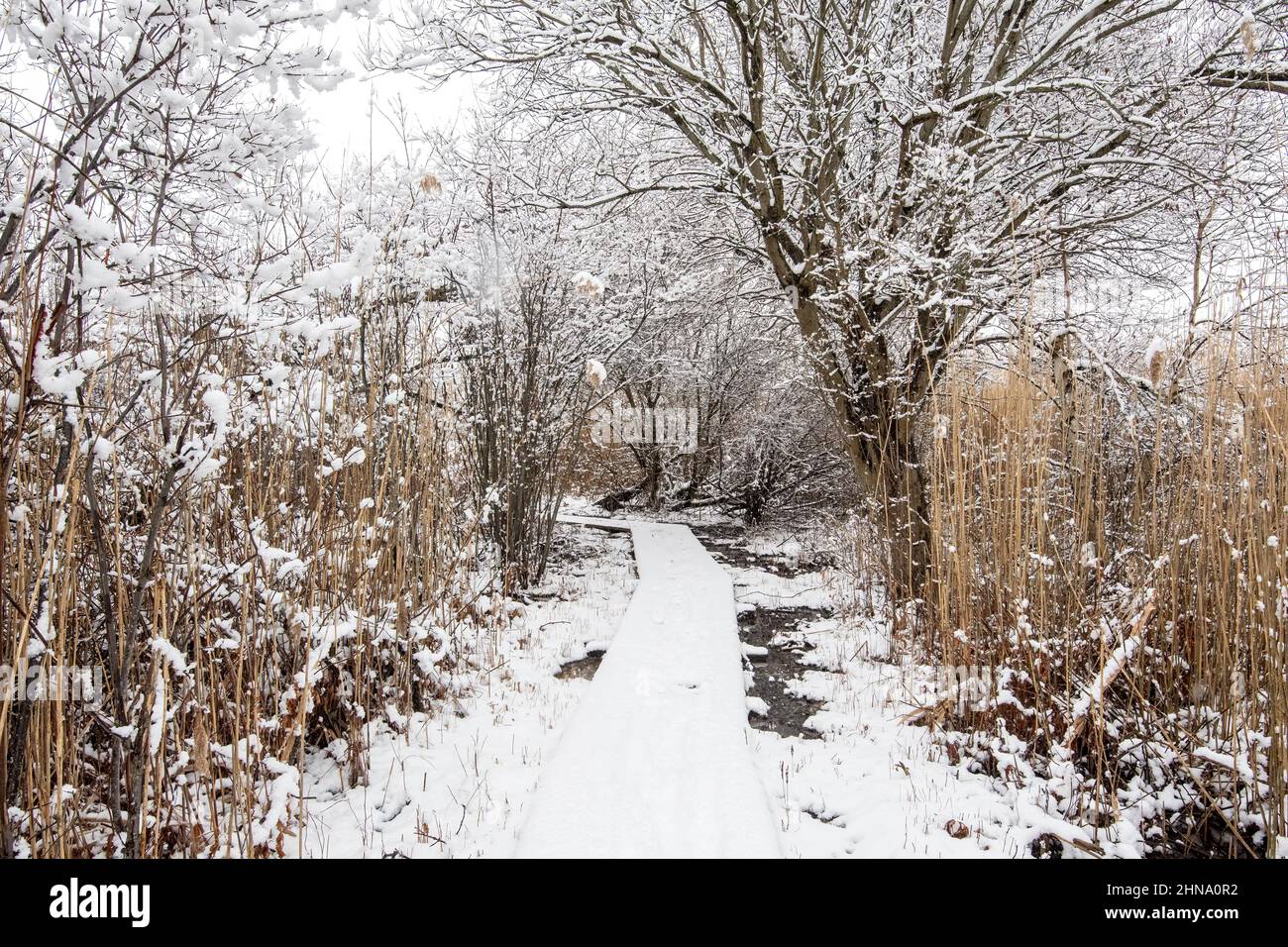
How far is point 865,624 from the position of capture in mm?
4234

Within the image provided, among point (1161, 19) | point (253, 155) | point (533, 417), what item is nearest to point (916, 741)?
point (253, 155)

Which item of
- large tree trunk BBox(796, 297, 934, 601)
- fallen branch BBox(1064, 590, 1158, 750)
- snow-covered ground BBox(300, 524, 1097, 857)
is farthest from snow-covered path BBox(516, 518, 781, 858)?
large tree trunk BBox(796, 297, 934, 601)

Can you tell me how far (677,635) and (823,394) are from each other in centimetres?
192

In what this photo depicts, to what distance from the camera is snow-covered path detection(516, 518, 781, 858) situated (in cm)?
179

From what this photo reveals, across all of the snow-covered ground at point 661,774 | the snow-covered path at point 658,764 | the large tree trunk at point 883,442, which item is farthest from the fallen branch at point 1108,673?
the large tree trunk at point 883,442

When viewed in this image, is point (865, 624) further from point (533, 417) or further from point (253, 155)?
point (253, 155)

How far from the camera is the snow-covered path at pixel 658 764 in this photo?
179 centimetres
